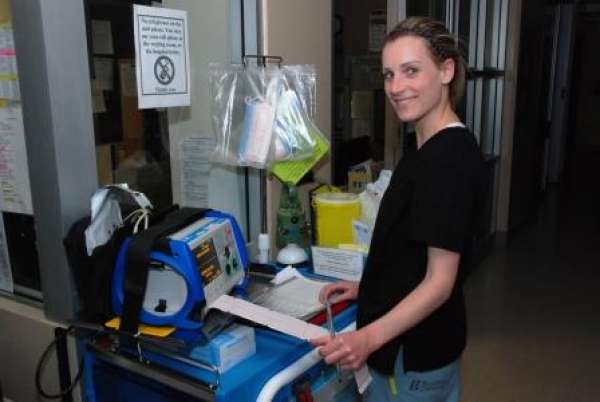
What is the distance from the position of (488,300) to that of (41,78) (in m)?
2.96

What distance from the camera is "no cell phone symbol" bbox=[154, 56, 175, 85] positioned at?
59.1 inches

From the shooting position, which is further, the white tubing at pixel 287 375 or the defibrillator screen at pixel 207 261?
the defibrillator screen at pixel 207 261

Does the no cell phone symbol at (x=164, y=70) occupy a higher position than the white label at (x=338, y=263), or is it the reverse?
the no cell phone symbol at (x=164, y=70)

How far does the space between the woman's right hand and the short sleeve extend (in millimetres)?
427

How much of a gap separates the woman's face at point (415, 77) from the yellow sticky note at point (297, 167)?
0.68 m

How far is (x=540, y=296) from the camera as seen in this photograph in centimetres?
350

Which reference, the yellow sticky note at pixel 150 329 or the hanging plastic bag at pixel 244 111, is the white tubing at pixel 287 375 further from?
the hanging plastic bag at pixel 244 111

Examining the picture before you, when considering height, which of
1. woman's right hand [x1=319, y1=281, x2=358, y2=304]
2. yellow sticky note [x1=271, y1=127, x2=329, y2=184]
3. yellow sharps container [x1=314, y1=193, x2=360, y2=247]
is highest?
yellow sticky note [x1=271, y1=127, x2=329, y2=184]

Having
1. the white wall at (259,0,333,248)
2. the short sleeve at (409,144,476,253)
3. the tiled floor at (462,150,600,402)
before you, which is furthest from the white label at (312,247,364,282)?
the tiled floor at (462,150,600,402)

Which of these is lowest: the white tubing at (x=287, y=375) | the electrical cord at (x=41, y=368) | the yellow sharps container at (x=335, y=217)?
the electrical cord at (x=41, y=368)

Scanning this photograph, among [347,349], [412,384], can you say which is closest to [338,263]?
[412,384]

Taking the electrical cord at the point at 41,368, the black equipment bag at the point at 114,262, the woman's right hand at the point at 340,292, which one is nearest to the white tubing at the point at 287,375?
the woman's right hand at the point at 340,292

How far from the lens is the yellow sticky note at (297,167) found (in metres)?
1.79

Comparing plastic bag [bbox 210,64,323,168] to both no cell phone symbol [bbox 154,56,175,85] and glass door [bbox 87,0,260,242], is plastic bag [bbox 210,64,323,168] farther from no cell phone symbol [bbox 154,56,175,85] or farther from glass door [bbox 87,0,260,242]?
no cell phone symbol [bbox 154,56,175,85]
